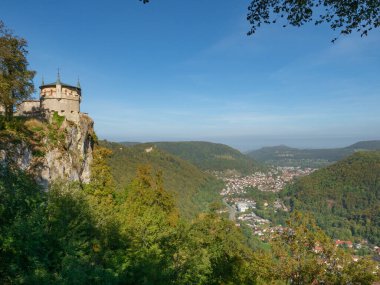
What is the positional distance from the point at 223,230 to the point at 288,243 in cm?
1435

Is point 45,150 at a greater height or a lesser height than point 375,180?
greater

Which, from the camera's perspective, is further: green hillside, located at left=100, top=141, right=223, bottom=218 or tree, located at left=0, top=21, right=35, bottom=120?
green hillside, located at left=100, top=141, right=223, bottom=218

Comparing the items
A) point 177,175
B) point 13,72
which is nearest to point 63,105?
point 13,72

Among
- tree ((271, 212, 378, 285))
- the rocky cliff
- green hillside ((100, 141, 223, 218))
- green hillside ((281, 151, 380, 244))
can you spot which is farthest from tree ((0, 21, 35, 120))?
green hillside ((281, 151, 380, 244))

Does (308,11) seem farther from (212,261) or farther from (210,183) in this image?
(210,183)

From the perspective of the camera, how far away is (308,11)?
6758 millimetres

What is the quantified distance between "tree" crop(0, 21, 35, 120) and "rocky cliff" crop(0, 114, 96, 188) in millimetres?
2120

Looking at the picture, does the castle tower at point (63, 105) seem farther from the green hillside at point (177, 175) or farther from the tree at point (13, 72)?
the green hillside at point (177, 175)

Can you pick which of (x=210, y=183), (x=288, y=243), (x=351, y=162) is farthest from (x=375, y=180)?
(x=288, y=243)

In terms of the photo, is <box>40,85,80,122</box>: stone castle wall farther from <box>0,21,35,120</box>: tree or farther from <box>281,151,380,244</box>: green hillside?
<box>281,151,380,244</box>: green hillside

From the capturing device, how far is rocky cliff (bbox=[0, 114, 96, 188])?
2038 cm

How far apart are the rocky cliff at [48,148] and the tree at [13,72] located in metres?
2.12

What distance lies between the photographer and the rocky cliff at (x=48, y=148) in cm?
2038

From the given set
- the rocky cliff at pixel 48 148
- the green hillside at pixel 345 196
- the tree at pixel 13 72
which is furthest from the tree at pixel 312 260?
the green hillside at pixel 345 196
